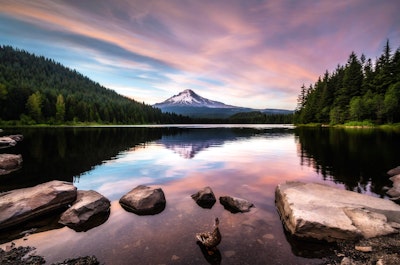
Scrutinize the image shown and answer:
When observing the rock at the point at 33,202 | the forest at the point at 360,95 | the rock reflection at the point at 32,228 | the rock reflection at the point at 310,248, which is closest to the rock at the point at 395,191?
the rock reflection at the point at 310,248

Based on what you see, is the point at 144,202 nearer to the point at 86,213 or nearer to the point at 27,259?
the point at 86,213

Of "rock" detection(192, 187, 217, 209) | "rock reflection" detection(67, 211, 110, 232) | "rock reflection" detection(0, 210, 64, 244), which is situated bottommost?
"rock reflection" detection(67, 211, 110, 232)

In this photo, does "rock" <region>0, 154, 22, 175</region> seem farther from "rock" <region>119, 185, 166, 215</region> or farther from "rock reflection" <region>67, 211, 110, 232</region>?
"rock" <region>119, 185, 166, 215</region>

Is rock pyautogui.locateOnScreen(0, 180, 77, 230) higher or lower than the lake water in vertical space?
higher

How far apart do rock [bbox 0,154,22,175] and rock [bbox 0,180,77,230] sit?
587 inches

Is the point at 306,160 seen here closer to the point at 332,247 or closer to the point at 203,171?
the point at 203,171

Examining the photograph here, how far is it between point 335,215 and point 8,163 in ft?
108

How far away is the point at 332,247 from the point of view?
1023 centimetres

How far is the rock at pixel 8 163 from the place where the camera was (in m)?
26.0

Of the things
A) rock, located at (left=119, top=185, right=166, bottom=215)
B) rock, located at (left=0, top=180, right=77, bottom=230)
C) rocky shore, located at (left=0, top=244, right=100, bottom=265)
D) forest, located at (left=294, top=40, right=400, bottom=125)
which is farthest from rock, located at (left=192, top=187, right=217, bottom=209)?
forest, located at (left=294, top=40, right=400, bottom=125)

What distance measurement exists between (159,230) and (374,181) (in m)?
20.3

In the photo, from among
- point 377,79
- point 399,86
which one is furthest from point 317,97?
point 399,86

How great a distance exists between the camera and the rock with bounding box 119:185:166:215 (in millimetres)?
14492

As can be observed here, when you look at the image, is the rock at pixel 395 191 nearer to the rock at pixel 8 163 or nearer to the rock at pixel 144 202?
the rock at pixel 144 202
